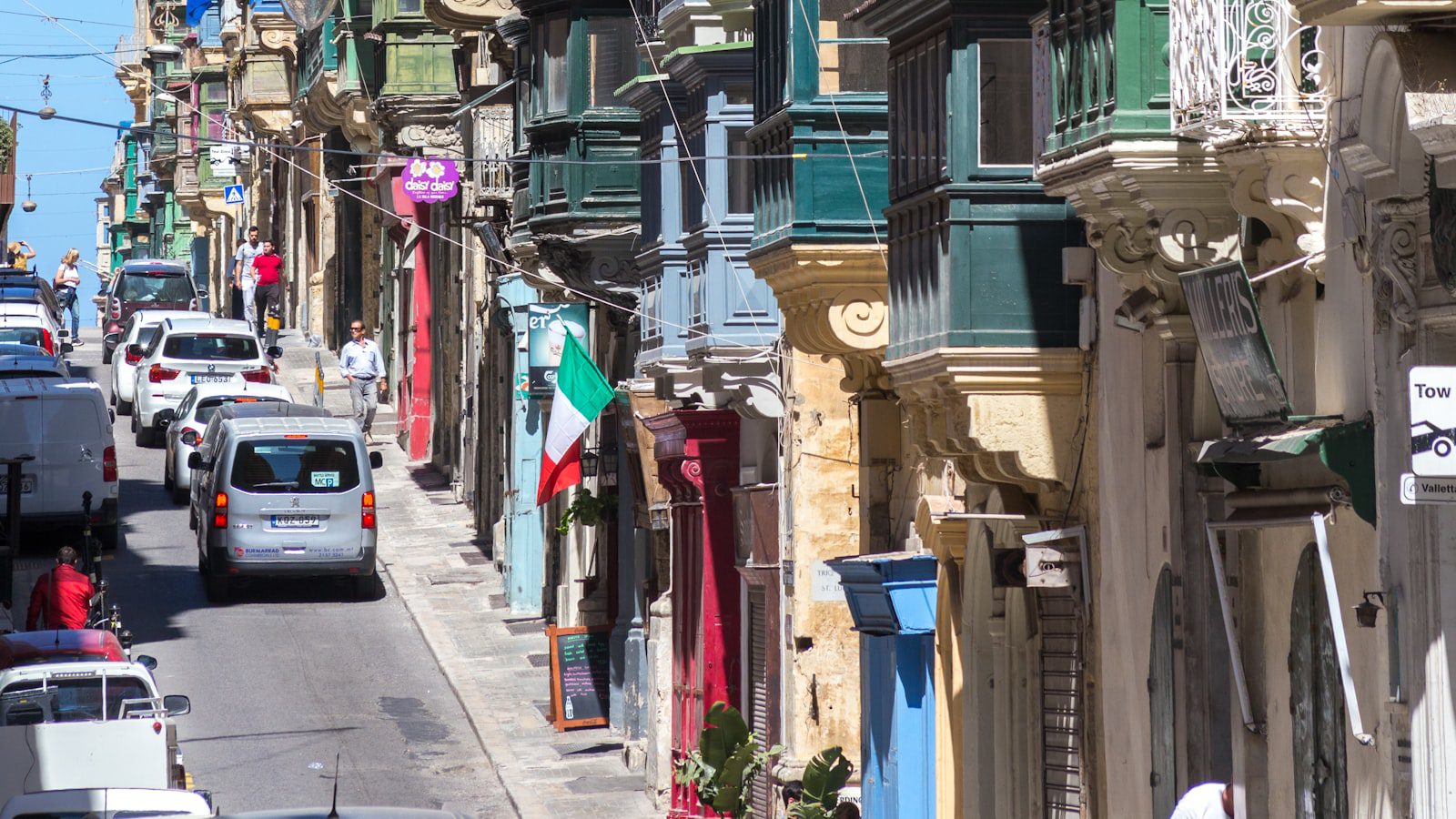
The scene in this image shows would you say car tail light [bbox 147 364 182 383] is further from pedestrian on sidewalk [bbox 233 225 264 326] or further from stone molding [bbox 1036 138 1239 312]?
stone molding [bbox 1036 138 1239 312]

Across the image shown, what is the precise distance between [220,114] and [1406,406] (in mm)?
78408

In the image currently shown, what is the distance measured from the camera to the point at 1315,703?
463 inches

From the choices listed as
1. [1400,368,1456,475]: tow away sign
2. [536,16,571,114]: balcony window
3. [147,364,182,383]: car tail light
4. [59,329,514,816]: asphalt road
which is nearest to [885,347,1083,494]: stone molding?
[1400,368,1456,475]: tow away sign

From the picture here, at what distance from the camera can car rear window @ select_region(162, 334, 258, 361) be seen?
44094mm

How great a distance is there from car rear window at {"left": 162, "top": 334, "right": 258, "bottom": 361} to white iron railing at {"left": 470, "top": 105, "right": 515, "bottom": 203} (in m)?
8.65

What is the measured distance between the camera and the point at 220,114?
8569 cm

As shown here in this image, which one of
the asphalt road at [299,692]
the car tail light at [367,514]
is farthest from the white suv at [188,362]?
the car tail light at [367,514]

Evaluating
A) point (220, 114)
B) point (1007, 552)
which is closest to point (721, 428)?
point (1007, 552)

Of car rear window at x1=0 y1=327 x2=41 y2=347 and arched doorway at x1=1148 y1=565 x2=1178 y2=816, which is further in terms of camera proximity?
car rear window at x1=0 y1=327 x2=41 y2=347

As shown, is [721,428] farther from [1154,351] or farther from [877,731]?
[1154,351]

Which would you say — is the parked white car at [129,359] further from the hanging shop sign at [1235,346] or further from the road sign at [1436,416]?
the road sign at [1436,416]

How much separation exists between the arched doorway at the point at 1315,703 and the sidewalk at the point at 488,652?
12885 millimetres

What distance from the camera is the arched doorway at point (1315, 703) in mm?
11508

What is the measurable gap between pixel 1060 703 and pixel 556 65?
46.1 feet
